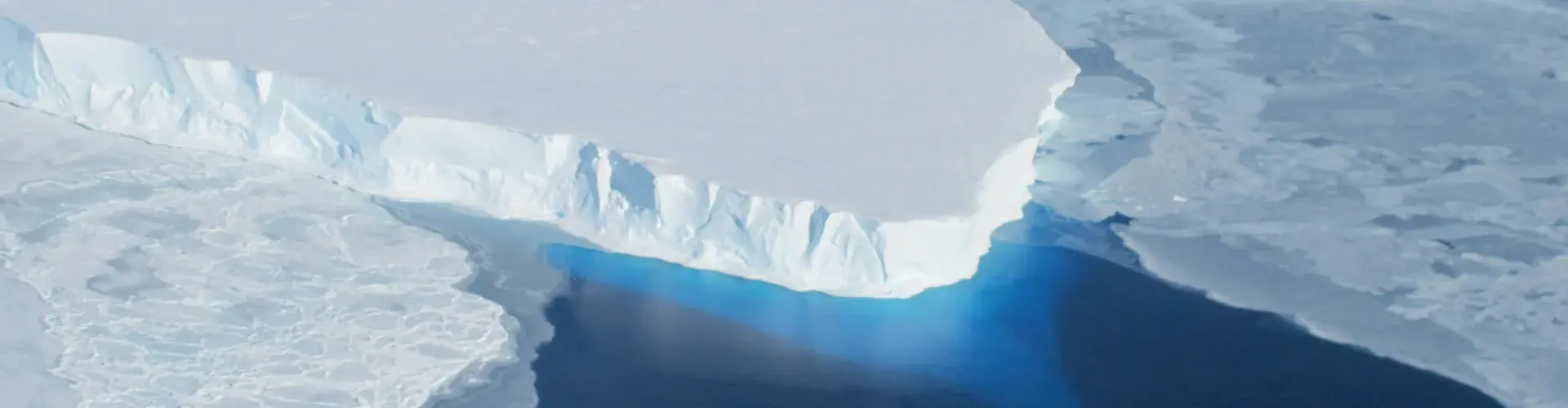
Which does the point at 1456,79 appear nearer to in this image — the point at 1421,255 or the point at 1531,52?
the point at 1531,52

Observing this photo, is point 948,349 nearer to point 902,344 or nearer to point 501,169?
point 902,344

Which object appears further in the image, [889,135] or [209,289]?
[889,135]

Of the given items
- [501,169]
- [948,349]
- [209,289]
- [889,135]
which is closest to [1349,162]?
[889,135]

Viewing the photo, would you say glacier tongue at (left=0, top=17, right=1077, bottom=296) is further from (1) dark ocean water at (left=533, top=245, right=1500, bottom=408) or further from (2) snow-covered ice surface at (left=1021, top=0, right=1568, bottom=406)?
(2) snow-covered ice surface at (left=1021, top=0, right=1568, bottom=406)

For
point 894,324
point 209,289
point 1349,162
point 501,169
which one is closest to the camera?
point 209,289

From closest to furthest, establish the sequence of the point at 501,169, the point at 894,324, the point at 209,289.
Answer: the point at 209,289
the point at 894,324
the point at 501,169

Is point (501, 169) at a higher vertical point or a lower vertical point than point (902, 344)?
higher

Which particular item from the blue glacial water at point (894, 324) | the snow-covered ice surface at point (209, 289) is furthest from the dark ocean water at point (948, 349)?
the snow-covered ice surface at point (209, 289)
